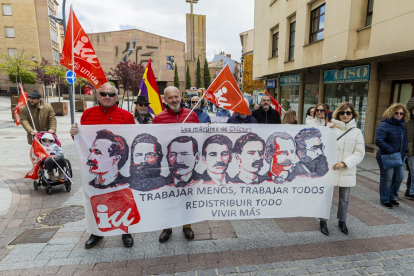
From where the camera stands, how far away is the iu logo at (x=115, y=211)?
324 centimetres

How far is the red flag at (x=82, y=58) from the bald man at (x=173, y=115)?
1563 millimetres

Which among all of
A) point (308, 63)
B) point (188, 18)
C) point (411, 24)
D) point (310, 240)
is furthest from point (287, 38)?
point (188, 18)

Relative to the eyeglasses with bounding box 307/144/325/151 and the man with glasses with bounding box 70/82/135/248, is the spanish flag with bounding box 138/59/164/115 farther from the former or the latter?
the eyeglasses with bounding box 307/144/325/151

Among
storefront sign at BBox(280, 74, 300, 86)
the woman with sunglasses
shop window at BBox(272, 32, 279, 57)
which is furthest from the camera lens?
shop window at BBox(272, 32, 279, 57)

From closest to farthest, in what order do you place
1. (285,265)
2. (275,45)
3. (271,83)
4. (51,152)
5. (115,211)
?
1. (285,265)
2. (115,211)
3. (51,152)
4. (275,45)
5. (271,83)

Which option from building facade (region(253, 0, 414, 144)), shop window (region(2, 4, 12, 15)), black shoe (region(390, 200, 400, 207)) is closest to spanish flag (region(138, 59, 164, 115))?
black shoe (region(390, 200, 400, 207))

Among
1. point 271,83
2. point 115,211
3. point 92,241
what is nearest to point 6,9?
point 271,83

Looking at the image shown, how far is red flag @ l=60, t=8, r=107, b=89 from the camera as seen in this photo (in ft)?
14.7

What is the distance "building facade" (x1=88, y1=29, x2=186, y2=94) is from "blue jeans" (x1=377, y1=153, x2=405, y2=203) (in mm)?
53184

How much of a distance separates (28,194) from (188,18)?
72.2 metres

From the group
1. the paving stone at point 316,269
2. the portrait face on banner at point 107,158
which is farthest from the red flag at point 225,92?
the paving stone at point 316,269

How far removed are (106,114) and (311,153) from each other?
9.53 ft

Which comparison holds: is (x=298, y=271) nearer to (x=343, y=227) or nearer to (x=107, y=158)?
(x=343, y=227)

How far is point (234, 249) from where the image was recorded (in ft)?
11.0
